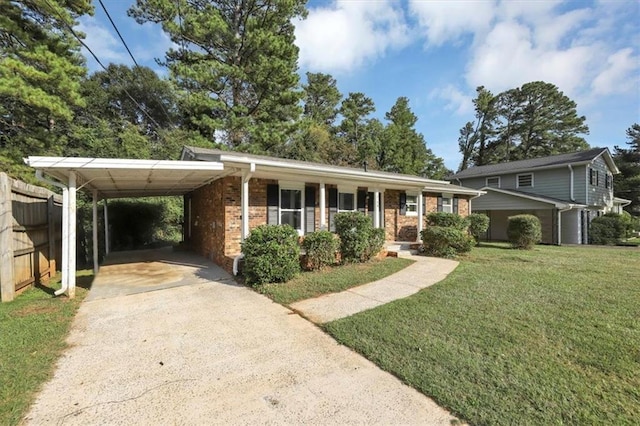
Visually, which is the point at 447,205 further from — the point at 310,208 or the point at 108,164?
the point at 108,164

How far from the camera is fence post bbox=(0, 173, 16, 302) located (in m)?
4.91

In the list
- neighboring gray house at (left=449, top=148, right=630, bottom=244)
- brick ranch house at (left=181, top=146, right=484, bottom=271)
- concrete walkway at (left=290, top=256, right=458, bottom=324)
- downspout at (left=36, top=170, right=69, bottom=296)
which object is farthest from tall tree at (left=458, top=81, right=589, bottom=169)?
downspout at (left=36, top=170, right=69, bottom=296)

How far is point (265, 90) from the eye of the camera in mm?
18094

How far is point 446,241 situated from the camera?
9453 millimetres

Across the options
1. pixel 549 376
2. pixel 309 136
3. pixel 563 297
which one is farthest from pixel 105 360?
pixel 309 136

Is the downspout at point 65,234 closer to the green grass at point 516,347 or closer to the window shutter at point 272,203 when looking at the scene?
the window shutter at point 272,203

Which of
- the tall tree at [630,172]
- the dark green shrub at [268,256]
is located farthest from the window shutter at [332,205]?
the tall tree at [630,172]

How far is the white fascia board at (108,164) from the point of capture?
4.59 m

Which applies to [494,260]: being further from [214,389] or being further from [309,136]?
[309,136]

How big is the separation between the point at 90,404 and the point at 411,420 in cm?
264

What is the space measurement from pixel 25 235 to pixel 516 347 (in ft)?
28.3

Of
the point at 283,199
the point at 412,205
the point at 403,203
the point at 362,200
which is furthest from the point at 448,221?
the point at 283,199

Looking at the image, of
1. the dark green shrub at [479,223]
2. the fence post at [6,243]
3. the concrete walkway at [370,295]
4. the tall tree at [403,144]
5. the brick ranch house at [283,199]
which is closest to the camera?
the concrete walkway at [370,295]

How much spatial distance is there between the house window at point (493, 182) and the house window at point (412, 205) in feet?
33.1
